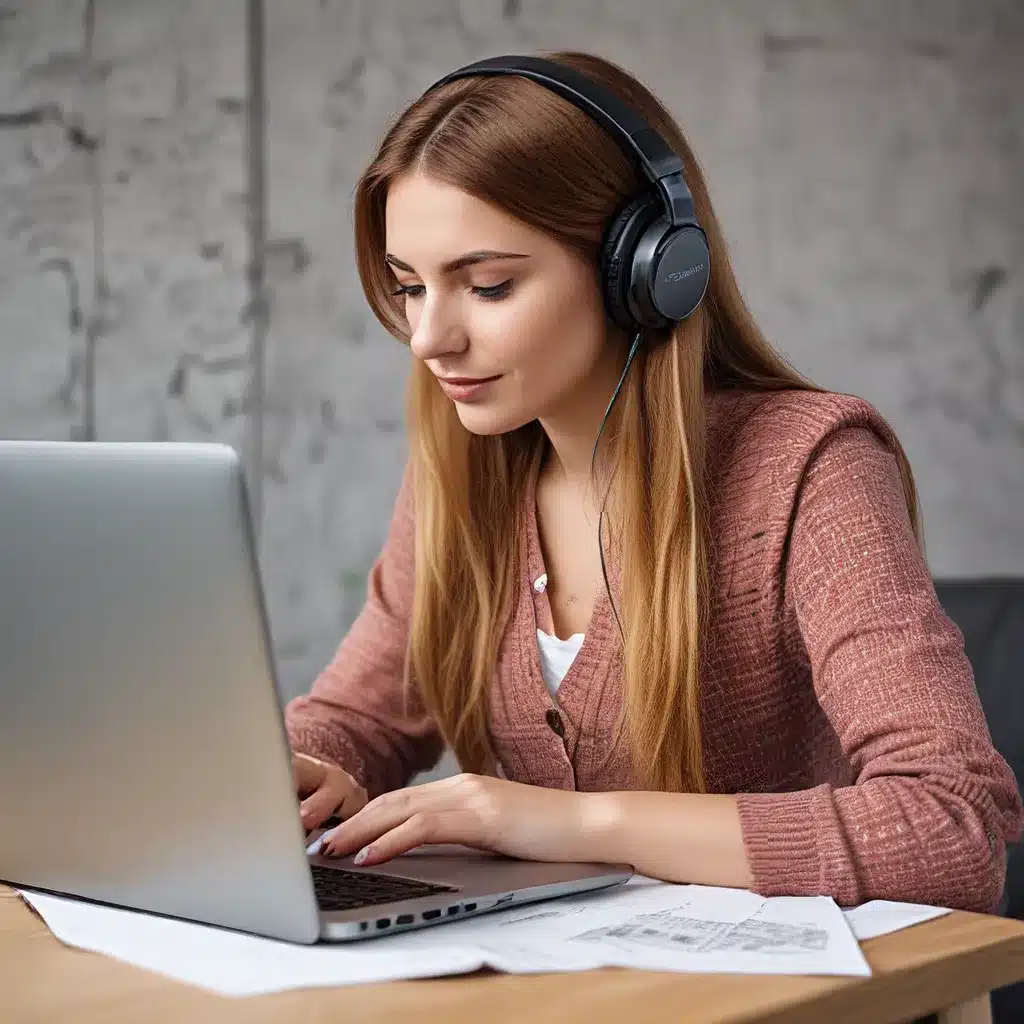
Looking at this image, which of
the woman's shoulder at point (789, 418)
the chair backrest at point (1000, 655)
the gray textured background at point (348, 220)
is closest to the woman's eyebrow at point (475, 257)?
the woman's shoulder at point (789, 418)

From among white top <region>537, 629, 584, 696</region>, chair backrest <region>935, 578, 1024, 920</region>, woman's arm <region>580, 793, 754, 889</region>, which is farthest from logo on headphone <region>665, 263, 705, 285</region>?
chair backrest <region>935, 578, 1024, 920</region>

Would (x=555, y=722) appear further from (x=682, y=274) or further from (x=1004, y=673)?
(x=1004, y=673)

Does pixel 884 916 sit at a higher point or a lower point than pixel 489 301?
lower

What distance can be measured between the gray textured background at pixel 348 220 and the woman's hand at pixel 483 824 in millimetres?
1515

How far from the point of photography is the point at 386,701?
1.39 meters

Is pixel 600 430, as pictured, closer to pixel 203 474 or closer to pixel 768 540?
pixel 768 540

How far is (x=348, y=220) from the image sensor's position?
2395 millimetres

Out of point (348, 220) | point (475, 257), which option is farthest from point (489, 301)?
point (348, 220)

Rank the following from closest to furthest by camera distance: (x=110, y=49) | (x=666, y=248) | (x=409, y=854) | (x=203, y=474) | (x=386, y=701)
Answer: (x=203, y=474) → (x=409, y=854) → (x=666, y=248) → (x=386, y=701) → (x=110, y=49)

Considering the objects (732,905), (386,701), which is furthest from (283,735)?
(386,701)

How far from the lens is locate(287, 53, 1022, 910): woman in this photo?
2.93 feet

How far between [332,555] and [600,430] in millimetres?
1265

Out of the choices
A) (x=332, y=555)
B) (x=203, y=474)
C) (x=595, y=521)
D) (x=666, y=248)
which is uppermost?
(x=666, y=248)

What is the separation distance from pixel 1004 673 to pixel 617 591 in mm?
519
